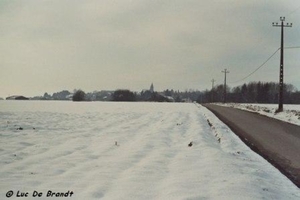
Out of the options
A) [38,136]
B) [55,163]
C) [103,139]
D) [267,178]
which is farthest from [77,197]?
[38,136]

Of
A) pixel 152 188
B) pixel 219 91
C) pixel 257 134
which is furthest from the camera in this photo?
pixel 219 91

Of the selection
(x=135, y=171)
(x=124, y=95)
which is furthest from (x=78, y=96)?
(x=135, y=171)

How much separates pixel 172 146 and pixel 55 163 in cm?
434

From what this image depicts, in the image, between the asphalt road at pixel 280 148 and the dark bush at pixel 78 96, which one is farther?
the dark bush at pixel 78 96

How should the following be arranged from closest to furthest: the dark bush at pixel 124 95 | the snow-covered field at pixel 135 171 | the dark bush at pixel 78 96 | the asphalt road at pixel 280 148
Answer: the snow-covered field at pixel 135 171 → the asphalt road at pixel 280 148 → the dark bush at pixel 78 96 → the dark bush at pixel 124 95

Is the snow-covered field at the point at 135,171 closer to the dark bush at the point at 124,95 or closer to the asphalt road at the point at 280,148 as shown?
the asphalt road at the point at 280,148

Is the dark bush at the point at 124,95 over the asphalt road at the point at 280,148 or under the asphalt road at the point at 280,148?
over

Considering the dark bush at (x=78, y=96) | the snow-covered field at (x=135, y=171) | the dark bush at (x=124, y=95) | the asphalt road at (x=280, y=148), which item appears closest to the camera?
the snow-covered field at (x=135, y=171)

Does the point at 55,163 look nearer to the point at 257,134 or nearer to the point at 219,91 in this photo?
the point at 257,134

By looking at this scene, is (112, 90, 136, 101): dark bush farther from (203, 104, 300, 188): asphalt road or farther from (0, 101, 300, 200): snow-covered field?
(0, 101, 300, 200): snow-covered field

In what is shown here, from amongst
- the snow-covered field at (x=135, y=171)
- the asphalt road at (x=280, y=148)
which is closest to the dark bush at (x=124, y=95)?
the asphalt road at (x=280, y=148)

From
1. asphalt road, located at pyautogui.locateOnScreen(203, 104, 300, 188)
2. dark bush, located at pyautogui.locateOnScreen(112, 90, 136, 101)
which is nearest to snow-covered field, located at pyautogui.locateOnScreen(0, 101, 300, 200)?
asphalt road, located at pyautogui.locateOnScreen(203, 104, 300, 188)

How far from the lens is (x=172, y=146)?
11.4 m

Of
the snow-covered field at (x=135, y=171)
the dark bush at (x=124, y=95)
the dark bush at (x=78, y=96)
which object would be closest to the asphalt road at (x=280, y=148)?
the snow-covered field at (x=135, y=171)
